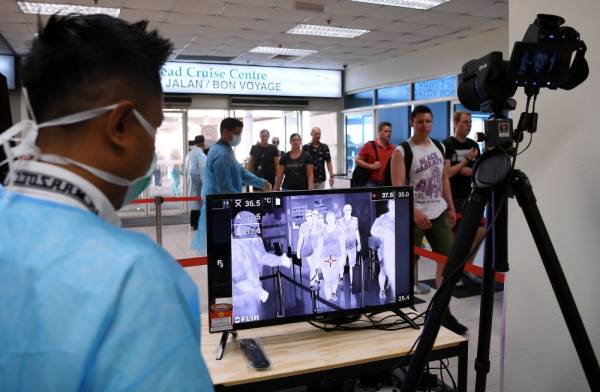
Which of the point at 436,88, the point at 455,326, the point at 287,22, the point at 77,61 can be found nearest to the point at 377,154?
the point at 287,22

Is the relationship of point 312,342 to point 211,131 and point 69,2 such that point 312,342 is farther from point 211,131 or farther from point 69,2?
point 211,131

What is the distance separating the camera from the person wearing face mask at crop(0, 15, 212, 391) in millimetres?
504

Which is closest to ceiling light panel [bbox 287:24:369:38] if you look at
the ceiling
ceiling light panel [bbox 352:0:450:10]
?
the ceiling

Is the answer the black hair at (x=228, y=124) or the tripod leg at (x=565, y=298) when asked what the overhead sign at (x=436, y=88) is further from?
the tripod leg at (x=565, y=298)

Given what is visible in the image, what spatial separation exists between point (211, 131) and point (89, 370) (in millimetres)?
9592

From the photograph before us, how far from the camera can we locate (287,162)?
19.2 ft

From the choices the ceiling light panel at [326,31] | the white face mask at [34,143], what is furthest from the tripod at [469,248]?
the ceiling light panel at [326,31]

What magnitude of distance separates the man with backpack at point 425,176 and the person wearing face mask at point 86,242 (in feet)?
8.56

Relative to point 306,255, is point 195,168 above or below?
above

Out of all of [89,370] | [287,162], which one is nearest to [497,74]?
[89,370]

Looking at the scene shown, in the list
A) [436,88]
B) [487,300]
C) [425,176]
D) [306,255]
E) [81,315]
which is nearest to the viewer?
[81,315]

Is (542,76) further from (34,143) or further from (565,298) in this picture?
(34,143)

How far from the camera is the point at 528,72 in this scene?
1.22 metres

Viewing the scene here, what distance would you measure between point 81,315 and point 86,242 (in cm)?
8
